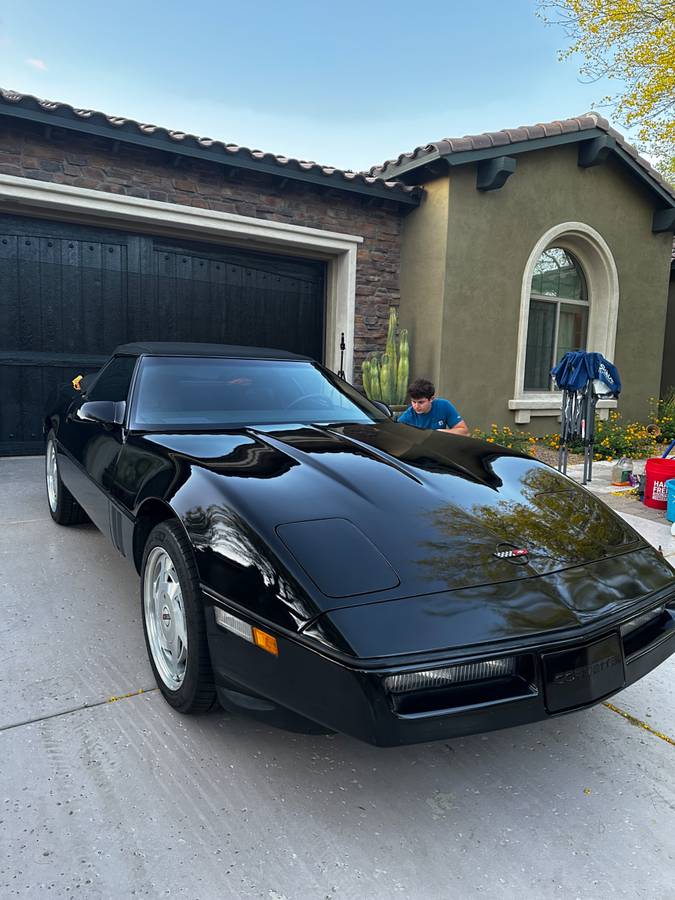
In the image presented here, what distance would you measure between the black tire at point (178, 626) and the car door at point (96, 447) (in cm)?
69

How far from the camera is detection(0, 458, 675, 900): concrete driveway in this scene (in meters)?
1.48

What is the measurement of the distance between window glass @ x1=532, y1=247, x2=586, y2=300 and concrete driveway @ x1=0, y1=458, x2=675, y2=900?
7.65 metres

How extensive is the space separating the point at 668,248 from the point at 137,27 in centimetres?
989

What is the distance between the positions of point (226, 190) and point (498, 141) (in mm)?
3432

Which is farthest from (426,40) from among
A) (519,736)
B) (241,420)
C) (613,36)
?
(519,736)

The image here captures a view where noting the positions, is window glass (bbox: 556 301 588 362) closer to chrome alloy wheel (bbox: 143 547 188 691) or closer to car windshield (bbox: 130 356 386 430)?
car windshield (bbox: 130 356 386 430)

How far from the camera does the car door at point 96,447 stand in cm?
291

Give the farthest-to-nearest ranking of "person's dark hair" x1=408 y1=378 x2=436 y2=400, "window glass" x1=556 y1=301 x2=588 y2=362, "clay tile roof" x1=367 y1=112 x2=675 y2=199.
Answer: "window glass" x1=556 y1=301 x2=588 y2=362, "clay tile roof" x1=367 y1=112 x2=675 y2=199, "person's dark hair" x1=408 y1=378 x2=436 y2=400

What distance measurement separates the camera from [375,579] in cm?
167

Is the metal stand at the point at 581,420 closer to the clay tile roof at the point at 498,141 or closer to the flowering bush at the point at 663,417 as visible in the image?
the clay tile roof at the point at 498,141

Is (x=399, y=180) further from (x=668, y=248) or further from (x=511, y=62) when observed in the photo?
(x=511, y=62)

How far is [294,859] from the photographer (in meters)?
1.54

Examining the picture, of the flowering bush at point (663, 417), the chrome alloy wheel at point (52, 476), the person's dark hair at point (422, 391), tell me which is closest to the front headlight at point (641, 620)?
the person's dark hair at point (422, 391)

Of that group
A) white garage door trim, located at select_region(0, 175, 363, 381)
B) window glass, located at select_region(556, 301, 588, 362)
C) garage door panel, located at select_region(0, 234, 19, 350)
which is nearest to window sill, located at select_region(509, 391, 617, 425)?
window glass, located at select_region(556, 301, 588, 362)
